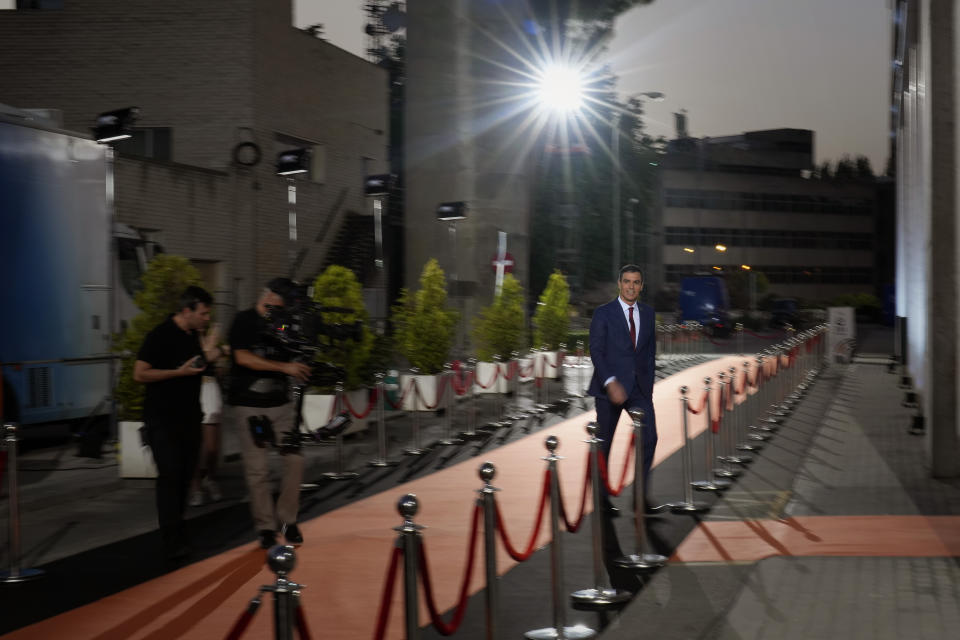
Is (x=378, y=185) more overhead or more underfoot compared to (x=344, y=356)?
more overhead

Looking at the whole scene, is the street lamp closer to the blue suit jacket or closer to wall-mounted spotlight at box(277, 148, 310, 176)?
wall-mounted spotlight at box(277, 148, 310, 176)

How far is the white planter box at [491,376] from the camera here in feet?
80.0

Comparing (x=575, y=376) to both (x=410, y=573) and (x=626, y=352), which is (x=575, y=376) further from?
(x=410, y=573)

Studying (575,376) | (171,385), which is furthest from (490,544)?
(575,376)

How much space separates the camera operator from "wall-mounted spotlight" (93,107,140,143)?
7280 millimetres

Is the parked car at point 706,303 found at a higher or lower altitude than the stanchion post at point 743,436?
higher

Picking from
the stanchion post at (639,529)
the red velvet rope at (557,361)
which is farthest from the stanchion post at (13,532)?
the red velvet rope at (557,361)

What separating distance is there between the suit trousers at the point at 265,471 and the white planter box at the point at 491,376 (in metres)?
14.7

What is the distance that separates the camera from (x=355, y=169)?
113ft

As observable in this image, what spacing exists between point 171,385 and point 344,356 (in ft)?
26.9

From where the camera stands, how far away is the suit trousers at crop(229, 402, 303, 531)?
913cm

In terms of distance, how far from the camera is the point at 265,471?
9188mm

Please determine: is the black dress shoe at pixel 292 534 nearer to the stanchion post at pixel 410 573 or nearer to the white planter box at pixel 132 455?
the stanchion post at pixel 410 573

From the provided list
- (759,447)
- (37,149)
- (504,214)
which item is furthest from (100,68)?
(759,447)
